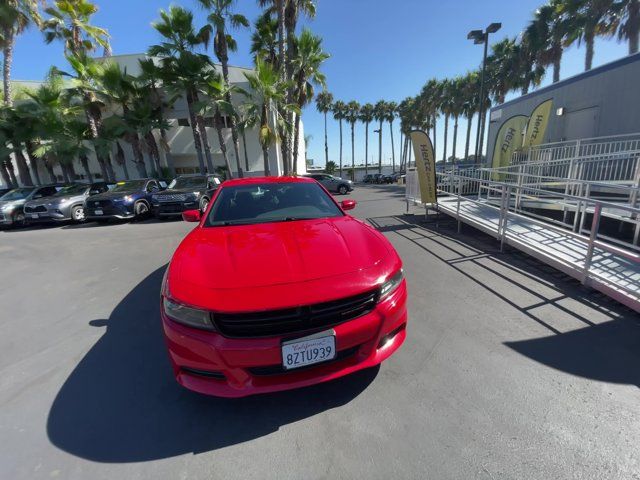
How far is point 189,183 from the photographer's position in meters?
10.7

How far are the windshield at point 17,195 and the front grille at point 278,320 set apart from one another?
45.9 ft

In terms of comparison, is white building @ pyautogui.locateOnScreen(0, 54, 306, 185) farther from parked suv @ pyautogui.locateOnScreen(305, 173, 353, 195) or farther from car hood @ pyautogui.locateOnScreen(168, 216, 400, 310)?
car hood @ pyautogui.locateOnScreen(168, 216, 400, 310)

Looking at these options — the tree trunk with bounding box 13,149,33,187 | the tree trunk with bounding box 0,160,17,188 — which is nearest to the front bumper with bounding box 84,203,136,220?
the tree trunk with bounding box 13,149,33,187

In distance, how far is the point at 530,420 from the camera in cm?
185

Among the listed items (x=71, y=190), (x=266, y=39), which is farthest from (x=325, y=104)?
(x=71, y=190)

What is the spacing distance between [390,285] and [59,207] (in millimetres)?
12484

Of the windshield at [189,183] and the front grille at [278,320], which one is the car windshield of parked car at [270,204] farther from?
the windshield at [189,183]

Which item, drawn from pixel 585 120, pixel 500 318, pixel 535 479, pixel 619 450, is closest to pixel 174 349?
pixel 535 479

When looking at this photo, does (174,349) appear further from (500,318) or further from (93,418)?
(500,318)

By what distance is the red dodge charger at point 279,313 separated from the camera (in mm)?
1732

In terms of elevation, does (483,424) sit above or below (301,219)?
below

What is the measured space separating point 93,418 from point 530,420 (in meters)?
2.97

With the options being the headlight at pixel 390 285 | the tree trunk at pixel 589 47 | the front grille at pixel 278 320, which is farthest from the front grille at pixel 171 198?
the tree trunk at pixel 589 47

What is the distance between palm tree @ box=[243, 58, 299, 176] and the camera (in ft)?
45.6
